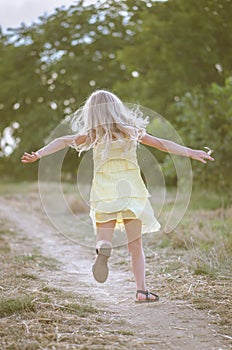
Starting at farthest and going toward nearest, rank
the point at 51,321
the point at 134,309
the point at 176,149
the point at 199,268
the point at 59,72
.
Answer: the point at 59,72 → the point at 199,268 → the point at 176,149 → the point at 134,309 → the point at 51,321

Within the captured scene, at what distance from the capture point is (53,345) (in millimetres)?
2725

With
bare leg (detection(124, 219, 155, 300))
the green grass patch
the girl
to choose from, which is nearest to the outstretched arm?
the girl

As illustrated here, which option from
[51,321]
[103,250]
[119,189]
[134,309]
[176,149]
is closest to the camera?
[51,321]

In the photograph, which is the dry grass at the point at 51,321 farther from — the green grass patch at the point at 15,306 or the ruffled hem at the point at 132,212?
the ruffled hem at the point at 132,212

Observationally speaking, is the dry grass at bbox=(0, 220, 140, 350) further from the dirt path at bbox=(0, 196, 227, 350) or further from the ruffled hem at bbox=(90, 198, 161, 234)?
the ruffled hem at bbox=(90, 198, 161, 234)

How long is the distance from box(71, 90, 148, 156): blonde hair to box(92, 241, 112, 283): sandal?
62 centimetres

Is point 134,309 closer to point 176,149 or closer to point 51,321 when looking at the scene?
point 51,321

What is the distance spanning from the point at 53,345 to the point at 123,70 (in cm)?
2001

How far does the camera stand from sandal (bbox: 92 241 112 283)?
3.70 metres

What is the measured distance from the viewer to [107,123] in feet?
13.3

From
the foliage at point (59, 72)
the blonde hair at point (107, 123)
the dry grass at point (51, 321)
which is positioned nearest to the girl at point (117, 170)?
the blonde hair at point (107, 123)

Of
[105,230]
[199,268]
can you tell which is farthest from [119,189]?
[199,268]

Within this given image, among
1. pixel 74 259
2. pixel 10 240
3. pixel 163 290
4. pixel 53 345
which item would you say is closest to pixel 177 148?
pixel 163 290

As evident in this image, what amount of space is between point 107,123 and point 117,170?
0.33 m
